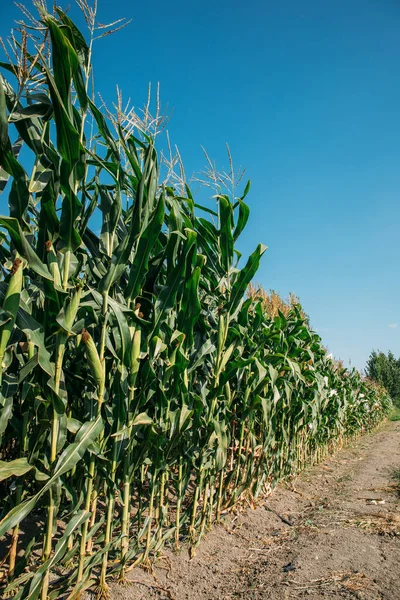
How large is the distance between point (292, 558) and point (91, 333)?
2.10 meters

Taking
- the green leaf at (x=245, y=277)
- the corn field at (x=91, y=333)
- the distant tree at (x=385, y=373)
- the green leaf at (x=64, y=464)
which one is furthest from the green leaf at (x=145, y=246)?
the distant tree at (x=385, y=373)

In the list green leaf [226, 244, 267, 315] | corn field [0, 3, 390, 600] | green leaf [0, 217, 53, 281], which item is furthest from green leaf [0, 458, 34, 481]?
green leaf [226, 244, 267, 315]

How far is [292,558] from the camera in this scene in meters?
2.69

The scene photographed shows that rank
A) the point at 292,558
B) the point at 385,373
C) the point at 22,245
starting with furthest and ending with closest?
the point at 385,373 → the point at 292,558 → the point at 22,245

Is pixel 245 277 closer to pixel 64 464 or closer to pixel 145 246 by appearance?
pixel 145 246

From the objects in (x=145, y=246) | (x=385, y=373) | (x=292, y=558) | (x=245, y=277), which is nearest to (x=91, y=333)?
(x=145, y=246)

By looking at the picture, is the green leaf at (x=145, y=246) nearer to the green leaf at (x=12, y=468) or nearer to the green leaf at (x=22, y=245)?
the green leaf at (x=22, y=245)

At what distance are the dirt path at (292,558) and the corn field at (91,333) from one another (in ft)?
0.56

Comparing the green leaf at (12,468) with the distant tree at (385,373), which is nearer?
the green leaf at (12,468)

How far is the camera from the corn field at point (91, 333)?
5.24 ft

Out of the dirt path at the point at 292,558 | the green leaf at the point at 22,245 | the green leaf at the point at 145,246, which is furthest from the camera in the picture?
the dirt path at the point at 292,558

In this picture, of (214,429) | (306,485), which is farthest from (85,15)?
(306,485)

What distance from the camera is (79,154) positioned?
1.68 meters

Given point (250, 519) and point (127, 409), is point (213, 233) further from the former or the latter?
point (250, 519)
